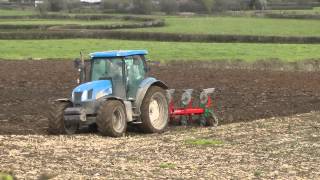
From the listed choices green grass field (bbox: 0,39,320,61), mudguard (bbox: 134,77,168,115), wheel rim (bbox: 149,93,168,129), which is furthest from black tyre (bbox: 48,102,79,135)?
green grass field (bbox: 0,39,320,61)

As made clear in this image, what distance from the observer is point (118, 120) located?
1622 centimetres

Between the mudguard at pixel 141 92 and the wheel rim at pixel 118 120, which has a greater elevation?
the mudguard at pixel 141 92

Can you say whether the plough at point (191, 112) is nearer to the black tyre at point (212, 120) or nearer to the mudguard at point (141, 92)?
the black tyre at point (212, 120)

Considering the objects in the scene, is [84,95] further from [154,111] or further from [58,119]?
[154,111]

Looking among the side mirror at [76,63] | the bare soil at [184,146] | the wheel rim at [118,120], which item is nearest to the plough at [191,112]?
the bare soil at [184,146]

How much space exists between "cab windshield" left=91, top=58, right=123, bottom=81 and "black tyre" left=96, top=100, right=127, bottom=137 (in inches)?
38.3

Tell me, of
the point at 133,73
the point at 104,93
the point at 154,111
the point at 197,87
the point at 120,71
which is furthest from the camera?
the point at 197,87

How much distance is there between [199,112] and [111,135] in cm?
394

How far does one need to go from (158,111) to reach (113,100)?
2094mm

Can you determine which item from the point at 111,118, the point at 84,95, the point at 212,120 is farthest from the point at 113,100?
the point at 212,120

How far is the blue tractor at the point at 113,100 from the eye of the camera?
52.0 feet

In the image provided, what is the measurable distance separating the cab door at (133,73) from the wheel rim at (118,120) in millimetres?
881

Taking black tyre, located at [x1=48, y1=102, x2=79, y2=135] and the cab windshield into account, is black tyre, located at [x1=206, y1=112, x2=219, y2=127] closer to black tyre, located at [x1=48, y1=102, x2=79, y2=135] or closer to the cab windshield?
the cab windshield

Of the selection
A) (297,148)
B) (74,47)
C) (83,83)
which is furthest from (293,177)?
(74,47)
